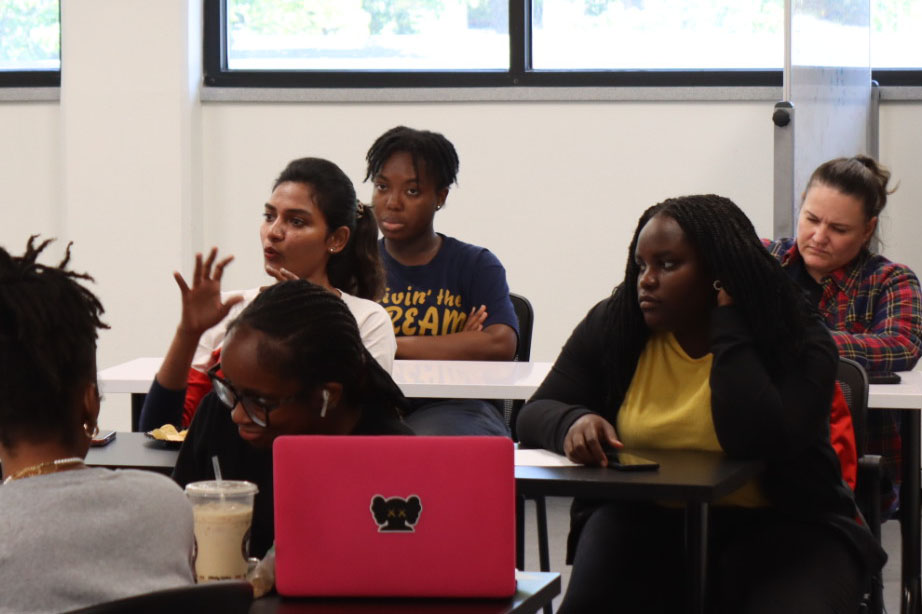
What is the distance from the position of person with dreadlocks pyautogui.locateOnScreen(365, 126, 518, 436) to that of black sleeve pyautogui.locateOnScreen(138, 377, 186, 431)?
3.45 feet

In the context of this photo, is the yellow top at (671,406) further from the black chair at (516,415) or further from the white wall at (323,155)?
the white wall at (323,155)

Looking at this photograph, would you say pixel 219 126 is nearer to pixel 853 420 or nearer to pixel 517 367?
pixel 517 367

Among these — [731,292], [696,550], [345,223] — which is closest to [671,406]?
[731,292]

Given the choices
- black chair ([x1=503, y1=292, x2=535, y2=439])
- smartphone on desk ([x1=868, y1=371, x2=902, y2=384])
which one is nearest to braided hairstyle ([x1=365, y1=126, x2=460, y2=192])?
black chair ([x1=503, y1=292, x2=535, y2=439])

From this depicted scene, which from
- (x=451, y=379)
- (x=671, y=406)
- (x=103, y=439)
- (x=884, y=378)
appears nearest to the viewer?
(x=671, y=406)

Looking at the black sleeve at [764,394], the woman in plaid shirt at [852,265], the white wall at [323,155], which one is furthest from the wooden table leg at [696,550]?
the white wall at [323,155]

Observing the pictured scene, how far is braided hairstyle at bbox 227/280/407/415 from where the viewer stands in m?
1.69

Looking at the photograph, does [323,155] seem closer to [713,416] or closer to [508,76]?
[508,76]

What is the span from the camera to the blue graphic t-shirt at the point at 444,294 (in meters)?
3.45

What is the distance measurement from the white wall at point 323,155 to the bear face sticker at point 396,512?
3.58 metres

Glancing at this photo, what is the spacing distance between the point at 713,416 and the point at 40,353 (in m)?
1.17

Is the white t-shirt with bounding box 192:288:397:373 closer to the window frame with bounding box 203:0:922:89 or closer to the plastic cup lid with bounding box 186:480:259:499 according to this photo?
the plastic cup lid with bounding box 186:480:259:499

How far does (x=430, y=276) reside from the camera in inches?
138

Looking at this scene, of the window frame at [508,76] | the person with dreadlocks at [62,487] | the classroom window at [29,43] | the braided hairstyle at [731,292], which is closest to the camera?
the person with dreadlocks at [62,487]
